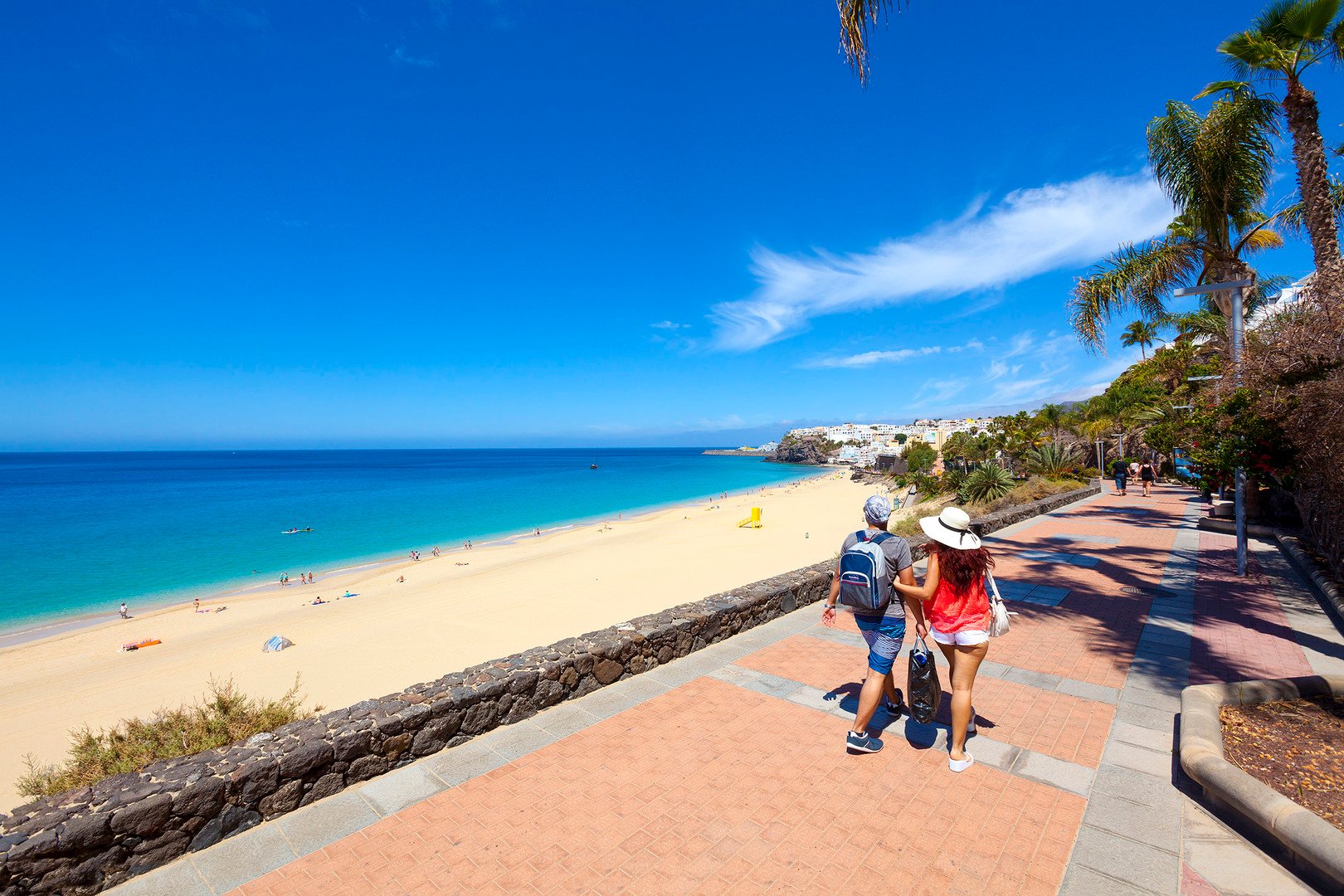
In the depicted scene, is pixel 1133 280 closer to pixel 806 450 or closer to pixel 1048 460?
pixel 1048 460

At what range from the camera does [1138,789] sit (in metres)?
3.49

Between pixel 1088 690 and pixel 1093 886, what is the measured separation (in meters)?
2.75

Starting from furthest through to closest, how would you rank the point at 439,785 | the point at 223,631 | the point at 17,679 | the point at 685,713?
the point at 223,631
the point at 17,679
the point at 685,713
the point at 439,785

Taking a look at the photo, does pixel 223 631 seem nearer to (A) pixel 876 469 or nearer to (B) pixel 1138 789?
(B) pixel 1138 789

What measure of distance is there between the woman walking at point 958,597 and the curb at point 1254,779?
125 cm

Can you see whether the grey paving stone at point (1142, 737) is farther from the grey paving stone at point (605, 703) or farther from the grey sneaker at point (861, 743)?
the grey paving stone at point (605, 703)

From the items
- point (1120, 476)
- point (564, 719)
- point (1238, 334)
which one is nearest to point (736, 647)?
point (564, 719)

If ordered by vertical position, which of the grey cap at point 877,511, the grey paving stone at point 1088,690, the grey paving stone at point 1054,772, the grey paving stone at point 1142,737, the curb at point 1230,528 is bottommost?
the grey paving stone at point 1088,690

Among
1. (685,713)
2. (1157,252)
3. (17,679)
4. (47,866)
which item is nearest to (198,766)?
(47,866)

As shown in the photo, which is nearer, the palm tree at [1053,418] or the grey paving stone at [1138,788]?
the grey paving stone at [1138,788]

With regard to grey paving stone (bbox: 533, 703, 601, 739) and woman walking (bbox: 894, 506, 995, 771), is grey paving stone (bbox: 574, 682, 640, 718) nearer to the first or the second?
grey paving stone (bbox: 533, 703, 601, 739)

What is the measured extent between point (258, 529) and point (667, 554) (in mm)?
29713

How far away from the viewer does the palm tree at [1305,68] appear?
8.14 m

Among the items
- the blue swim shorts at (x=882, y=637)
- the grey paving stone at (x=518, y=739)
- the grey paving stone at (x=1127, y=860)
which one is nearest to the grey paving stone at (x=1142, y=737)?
the grey paving stone at (x=1127, y=860)
